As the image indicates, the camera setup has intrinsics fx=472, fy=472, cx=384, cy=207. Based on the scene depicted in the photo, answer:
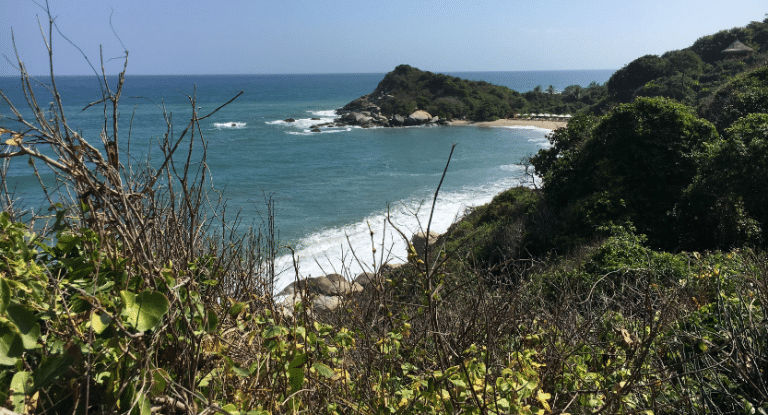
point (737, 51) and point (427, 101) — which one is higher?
point (737, 51)

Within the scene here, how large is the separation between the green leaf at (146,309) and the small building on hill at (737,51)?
61.5 meters

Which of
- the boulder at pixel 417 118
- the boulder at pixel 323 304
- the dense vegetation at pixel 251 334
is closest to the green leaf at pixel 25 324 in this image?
the dense vegetation at pixel 251 334

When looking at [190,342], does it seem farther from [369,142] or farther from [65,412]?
[369,142]

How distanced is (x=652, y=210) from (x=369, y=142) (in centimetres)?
3624

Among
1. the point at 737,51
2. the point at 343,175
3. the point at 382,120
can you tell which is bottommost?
the point at 343,175

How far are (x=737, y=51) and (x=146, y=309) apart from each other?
62.3 meters

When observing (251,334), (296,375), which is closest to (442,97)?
(251,334)

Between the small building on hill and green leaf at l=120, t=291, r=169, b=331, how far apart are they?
61.5m

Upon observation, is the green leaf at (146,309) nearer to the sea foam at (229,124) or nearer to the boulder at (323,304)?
the boulder at (323,304)

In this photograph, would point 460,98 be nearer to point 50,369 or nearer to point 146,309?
point 146,309

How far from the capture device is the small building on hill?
47.9 m

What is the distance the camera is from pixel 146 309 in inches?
53.0

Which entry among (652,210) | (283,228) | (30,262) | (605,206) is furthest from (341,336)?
(283,228)

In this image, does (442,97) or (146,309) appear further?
(442,97)
